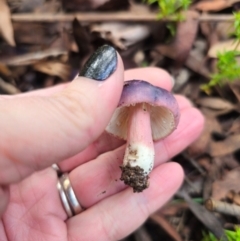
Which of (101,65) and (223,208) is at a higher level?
(101,65)

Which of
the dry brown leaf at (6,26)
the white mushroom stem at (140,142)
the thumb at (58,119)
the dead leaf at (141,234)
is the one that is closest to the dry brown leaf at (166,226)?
the dead leaf at (141,234)

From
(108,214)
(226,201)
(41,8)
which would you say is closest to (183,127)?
(226,201)

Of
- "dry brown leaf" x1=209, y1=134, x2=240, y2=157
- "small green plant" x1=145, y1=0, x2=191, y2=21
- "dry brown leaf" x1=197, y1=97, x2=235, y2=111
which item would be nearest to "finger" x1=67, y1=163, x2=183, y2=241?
"dry brown leaf" x1=209, y1=134, x2=240, y2=157

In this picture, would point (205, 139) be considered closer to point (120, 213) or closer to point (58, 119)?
point (120, 213)

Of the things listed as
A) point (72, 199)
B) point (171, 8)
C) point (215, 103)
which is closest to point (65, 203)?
point (72, 199)

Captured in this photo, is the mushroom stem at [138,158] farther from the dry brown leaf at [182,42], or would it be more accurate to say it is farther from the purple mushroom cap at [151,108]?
the dry brown leaf at [182,42]
